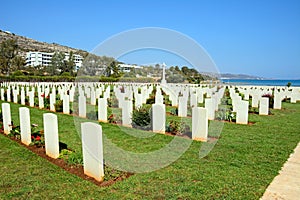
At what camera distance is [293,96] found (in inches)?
770

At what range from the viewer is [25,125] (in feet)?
23.3

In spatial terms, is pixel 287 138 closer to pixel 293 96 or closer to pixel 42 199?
pixel 42 199

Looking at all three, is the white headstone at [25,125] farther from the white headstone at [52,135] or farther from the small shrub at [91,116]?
the small shrub at [91,116]

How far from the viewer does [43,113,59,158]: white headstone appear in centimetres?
592

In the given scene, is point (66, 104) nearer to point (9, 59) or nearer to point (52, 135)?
point (52, 135)

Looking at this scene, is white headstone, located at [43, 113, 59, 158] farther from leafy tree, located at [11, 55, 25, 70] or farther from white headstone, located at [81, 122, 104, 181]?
leafy tree, located at [11, 55, 25, 70]

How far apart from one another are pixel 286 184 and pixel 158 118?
4615 mm

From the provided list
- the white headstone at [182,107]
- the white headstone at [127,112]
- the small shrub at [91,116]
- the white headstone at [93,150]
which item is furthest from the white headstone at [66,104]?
the white headstone at [93,150]

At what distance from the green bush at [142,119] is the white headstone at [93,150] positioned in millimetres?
4324

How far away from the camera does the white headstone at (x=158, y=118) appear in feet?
27.5

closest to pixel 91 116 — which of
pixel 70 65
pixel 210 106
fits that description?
pixel 210 106

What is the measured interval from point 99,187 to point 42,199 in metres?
0.92

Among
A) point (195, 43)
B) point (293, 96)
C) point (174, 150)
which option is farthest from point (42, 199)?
point (293, 96)

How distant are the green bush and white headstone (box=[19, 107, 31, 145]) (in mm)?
3671
